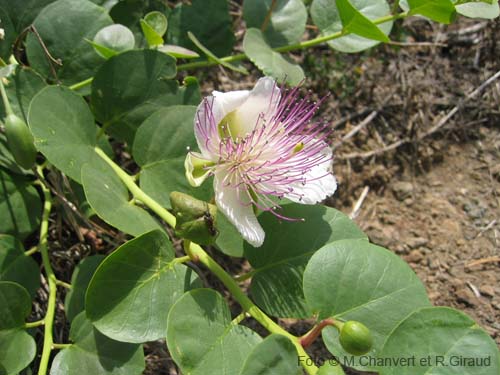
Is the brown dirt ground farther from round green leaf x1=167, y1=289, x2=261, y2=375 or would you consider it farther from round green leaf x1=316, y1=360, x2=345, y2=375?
round green leaf x1=316, y1=360, x2=345, y2=375

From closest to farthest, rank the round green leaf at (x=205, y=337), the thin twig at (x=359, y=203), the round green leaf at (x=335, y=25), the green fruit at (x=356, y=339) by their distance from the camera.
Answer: the green fruit at (x=356, y=339)
the round green leaf at (x=205, y=337)
the round green leaf at (x=335, y=25)
the thin twig at (x=359, y=203)

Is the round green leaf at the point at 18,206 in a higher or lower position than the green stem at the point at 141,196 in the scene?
lower

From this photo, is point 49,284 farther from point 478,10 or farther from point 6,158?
point 478,10

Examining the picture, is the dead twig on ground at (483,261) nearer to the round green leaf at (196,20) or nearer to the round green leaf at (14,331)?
the round green leaf at (196,20)

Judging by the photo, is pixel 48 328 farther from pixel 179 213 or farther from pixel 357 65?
pixel 357 65

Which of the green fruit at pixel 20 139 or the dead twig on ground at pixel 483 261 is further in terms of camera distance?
the dead twig on ground at pixel 483 261

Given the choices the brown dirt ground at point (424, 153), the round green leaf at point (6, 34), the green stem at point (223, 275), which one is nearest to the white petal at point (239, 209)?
the green stem at point (223, 275)

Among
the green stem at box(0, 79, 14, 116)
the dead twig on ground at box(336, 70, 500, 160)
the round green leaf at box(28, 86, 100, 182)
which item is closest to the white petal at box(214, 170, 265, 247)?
the round green leaf at box(28, 86, 100, 182)
